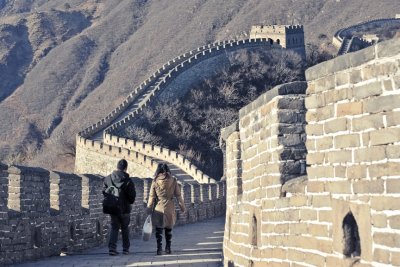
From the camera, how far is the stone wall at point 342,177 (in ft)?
20.1

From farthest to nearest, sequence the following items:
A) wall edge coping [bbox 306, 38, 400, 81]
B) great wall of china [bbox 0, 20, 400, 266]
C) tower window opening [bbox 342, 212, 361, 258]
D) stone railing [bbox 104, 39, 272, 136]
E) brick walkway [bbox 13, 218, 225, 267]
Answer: stone railing [bbox 104, 39, 272, 136]
brick walkway [bbox 13, 218, 225, 267]
tower window opening [bbox 342, 212, 361, 258]
great wall of china [bbox 0, 20, 400, 266]
wall edge coping [bbox 306, 38, 400, 81]

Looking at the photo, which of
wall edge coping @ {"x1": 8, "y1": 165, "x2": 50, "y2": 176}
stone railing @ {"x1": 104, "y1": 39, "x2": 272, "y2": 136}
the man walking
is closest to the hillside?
stone railing @ {"x1": 104, "y1": 39, "x2": 272, "y2": 136}

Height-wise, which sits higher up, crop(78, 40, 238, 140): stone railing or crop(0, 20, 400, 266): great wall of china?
crop(78, 40, 238, 140): stone railing

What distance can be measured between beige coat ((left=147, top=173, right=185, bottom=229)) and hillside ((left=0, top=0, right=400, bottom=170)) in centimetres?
9228

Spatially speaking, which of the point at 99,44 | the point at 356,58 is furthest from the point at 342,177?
the point at 99,44

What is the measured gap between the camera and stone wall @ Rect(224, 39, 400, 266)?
6.13 metres

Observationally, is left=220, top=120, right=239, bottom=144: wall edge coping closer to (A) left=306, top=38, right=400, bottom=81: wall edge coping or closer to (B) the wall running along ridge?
(A) left=306, top=38, right=400, bottom=81: wall edge coping

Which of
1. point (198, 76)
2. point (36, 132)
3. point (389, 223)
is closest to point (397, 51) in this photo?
point (389, 223)

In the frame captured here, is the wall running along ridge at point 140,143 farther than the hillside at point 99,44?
No

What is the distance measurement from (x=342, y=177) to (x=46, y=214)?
8.90 metres

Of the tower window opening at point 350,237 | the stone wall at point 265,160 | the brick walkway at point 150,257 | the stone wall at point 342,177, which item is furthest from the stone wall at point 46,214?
the tower window opening at point 350,237

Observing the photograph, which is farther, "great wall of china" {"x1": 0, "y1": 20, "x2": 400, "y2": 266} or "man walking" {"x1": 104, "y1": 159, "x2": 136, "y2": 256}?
"man walking" {"x1": 104, "y1": 159, "x2": 136, "y2": 256}

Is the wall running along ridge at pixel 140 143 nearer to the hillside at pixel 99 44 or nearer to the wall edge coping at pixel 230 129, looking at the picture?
the hillside at pixel 99 44

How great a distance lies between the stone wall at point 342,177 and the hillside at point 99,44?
9879 cm
